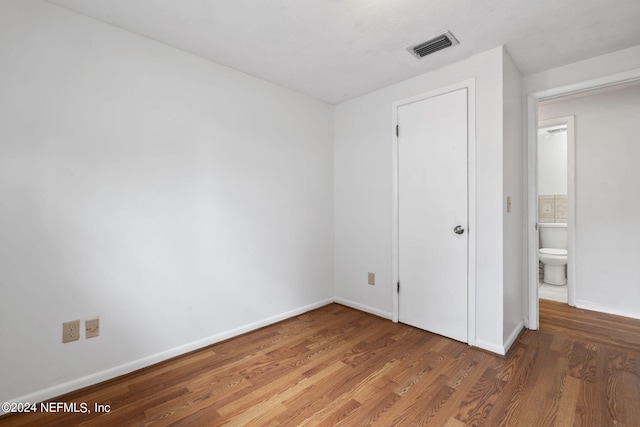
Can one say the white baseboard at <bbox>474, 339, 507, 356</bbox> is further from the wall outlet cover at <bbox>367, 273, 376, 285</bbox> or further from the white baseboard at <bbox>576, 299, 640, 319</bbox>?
the white baseboard at <bbox>576, 299, 640, 319</bbox>

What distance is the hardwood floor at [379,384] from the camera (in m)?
1.53

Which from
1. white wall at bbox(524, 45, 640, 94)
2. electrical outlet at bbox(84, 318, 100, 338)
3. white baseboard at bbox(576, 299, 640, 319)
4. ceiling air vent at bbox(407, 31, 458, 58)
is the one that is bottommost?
white baseboard at bbox(576, 299, 640, 319)

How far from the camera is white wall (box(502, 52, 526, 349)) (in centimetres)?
221

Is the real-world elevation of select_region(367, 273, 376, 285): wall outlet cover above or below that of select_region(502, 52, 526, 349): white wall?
below

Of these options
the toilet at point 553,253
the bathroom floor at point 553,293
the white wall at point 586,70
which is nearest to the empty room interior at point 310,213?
the white wall at point 586,70

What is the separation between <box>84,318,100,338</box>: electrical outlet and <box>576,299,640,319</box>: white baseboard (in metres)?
4.42

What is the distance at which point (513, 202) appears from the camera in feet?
7.89

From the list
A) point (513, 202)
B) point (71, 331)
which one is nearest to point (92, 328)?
point (71, 331)

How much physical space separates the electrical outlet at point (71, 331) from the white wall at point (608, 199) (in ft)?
14.8

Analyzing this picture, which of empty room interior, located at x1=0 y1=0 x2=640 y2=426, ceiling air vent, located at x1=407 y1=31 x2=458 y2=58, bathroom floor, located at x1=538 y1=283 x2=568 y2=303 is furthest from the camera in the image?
bathroom floor, located at x1=538 y1=283 x2=568 y2=303

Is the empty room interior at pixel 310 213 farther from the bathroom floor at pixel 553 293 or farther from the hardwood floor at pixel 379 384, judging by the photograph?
the bathroom floor at pixel 553 293

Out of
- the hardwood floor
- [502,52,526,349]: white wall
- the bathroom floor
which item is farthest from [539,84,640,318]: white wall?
[502,52,526,349]: white wall

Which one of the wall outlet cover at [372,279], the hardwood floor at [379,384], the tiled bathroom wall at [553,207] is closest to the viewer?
the hardwood floor at [379,384]

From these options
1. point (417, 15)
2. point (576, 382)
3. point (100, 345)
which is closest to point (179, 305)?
point (100, 345)
